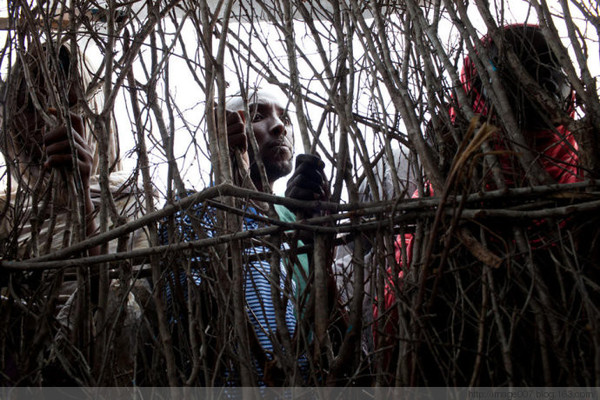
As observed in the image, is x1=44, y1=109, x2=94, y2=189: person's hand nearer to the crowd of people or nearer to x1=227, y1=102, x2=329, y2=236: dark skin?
the crowd of people

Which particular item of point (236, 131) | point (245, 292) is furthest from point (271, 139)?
point (245, 292)

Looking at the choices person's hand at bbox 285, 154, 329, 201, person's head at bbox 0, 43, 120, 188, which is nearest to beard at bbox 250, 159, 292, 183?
person's head at bbox 0, 43, 120, 188

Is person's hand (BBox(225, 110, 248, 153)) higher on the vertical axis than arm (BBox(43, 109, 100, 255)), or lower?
higher

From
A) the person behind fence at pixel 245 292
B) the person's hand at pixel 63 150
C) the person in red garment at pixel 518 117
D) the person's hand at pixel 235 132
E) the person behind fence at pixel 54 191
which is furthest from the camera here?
the person's hand at pixel 235 132

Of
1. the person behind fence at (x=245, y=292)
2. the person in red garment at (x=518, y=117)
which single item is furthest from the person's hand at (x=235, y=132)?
the person in red garment at (x=518, y=117)

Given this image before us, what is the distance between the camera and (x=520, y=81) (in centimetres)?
166

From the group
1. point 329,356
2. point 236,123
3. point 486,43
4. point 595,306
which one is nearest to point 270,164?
point 236,123

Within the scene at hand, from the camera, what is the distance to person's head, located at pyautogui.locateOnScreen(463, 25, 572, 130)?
1661 millimetres

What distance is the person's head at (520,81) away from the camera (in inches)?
65.4

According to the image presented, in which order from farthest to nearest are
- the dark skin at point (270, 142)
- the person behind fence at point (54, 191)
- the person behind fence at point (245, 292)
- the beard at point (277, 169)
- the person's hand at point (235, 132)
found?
1. the beard at point (277, 169)
2. the dark skin at point (270, 142)
3. the person's hand at point (235, 132)
4. the person behind fence at point (54, 191)
5. the person behind fence at point (245, 292)

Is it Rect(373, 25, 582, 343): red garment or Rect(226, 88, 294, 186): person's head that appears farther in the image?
Rect(226, 88, 294, 186): person's head

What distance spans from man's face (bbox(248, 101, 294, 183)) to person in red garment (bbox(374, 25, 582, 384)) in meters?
1.22

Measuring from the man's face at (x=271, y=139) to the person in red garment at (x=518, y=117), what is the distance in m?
1.22

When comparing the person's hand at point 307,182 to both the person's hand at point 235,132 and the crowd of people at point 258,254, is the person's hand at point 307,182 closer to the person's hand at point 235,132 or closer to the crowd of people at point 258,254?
the crowd of people at point 258,254
